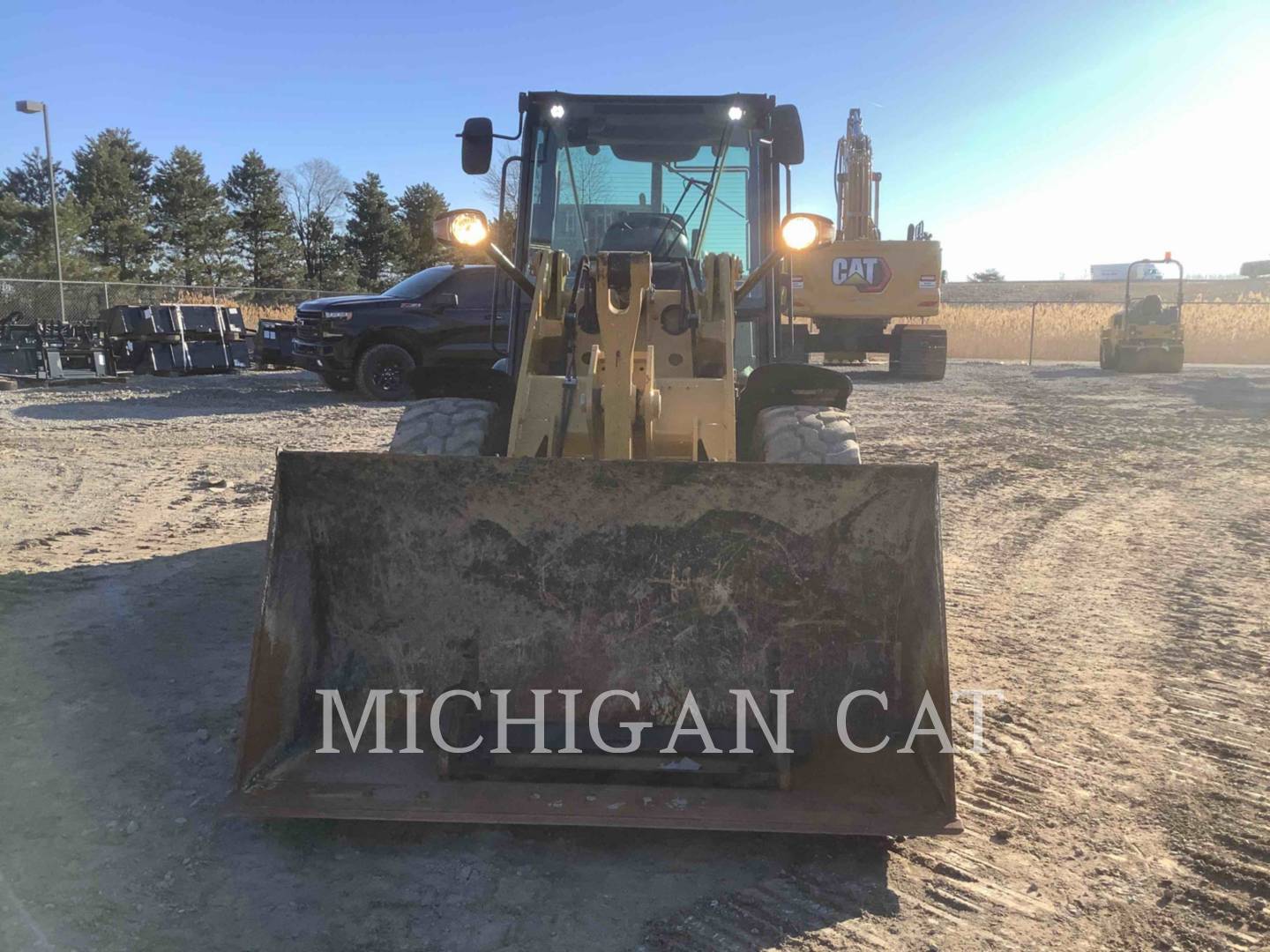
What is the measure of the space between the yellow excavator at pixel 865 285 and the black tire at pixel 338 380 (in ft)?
28.0

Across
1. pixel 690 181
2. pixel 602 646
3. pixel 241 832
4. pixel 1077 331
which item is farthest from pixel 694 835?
pixel 1077 331

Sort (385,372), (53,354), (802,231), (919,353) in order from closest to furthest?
(802,231) < (385,372) < (53,354) < (919,353)

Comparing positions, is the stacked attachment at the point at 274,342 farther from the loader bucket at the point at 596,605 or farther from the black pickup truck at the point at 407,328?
the loader bucket at the point at 596,605

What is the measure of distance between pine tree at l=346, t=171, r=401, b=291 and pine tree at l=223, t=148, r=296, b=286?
13.3 ft

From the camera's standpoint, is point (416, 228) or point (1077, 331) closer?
point (1077, 331)

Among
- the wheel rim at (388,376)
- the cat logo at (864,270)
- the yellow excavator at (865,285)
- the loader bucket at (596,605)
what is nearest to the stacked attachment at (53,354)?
the wheel rim at (388,376)

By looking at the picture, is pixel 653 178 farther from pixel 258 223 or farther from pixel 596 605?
pixel 258 223

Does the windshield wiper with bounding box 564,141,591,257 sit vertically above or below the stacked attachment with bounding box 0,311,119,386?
above

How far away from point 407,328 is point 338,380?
154 centimetres

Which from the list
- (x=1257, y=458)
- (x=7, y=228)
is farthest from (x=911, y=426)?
(x=7, y=228)

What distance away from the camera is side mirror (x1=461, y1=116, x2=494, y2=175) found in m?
4.68

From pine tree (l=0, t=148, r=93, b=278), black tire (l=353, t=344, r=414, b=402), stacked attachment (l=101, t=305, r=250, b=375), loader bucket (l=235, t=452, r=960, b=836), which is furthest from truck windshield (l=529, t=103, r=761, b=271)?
pine tree (l=0, t=148, r=93, b=278)

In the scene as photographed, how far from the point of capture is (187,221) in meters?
43.5

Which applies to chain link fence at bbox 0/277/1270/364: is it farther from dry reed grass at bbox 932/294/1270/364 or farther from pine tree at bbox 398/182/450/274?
pine tree at bbox 398/182/450/274
